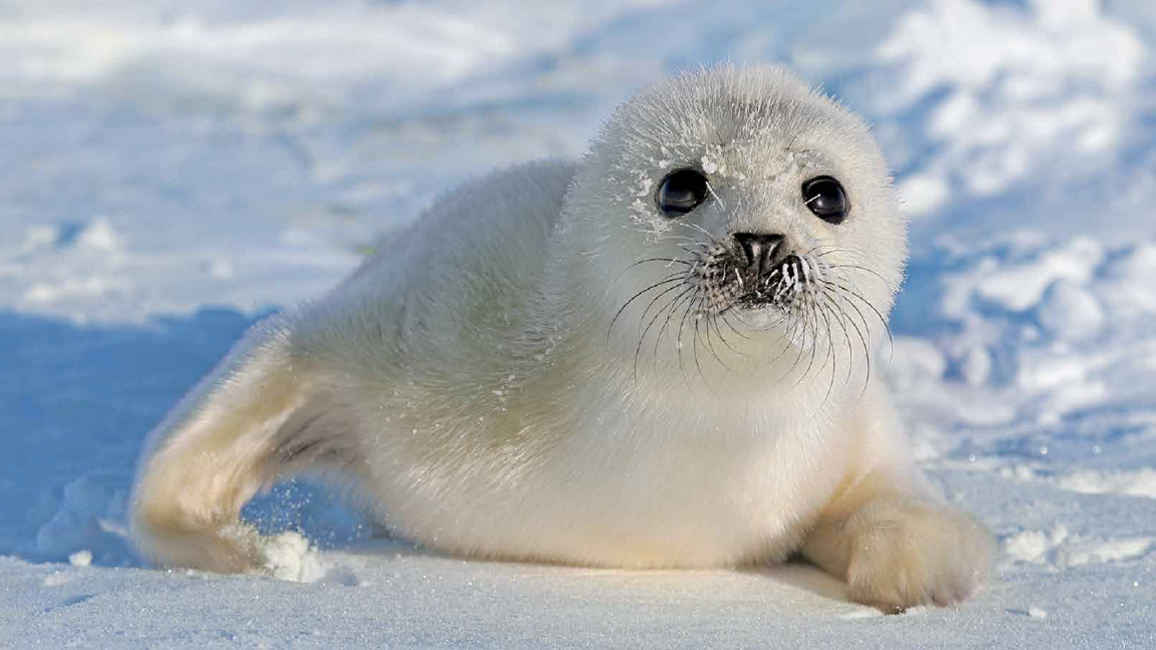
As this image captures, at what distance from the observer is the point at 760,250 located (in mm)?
2365

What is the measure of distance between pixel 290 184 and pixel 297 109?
1.46m

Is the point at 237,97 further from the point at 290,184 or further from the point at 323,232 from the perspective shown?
the point at 323,232

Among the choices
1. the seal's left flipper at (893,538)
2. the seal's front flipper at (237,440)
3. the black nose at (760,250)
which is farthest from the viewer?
the seal's front flipper at (237,440)

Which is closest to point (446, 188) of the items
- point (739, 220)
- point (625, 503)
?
point (625, 503)

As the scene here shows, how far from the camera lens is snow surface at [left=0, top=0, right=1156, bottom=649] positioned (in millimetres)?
2520

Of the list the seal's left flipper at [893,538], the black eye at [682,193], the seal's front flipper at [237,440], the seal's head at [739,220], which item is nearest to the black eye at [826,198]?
the seal's head at [739,220]

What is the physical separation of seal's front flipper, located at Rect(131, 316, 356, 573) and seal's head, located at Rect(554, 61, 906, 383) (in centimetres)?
71

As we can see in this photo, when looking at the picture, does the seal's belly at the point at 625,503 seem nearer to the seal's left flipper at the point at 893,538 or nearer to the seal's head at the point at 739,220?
the seal's left flipper at the point at 893,538

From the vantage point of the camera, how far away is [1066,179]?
23.0 ft

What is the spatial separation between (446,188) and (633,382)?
4529 mm

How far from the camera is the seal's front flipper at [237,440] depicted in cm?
295

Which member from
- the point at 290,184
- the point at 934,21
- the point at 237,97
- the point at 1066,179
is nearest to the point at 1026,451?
the point at 1066,179

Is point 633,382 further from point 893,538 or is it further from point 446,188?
point 446,188

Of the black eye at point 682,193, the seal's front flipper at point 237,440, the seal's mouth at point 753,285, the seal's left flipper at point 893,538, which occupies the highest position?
the black eye at point 682,193
